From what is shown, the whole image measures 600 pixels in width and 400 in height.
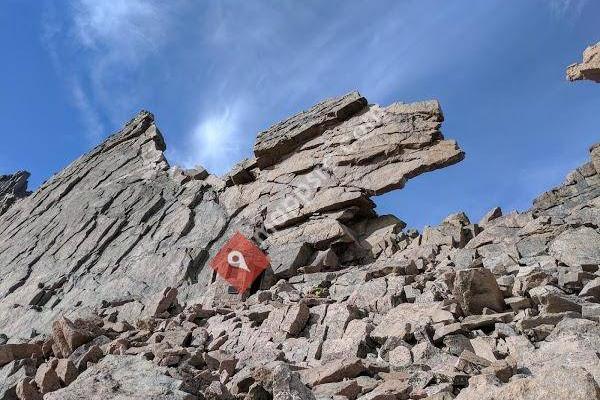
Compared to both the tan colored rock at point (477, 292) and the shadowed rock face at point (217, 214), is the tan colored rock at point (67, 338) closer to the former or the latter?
the shadowed rock face at point (217, 214)

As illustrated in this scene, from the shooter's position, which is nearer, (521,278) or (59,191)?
(521,278)

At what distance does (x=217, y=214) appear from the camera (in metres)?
27.7

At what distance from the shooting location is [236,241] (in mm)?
24172

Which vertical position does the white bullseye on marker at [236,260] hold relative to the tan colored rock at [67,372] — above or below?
above

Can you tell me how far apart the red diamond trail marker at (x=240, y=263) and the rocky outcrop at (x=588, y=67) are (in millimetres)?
14564

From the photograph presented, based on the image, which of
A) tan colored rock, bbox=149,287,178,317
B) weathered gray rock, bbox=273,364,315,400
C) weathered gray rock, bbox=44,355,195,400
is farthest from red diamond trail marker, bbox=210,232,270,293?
weathered gray rock, bbox=273,364,315,400

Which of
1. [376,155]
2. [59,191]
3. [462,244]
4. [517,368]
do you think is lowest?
[517,368]

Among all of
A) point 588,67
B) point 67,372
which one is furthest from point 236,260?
point 588,67

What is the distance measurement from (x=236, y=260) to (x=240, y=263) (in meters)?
0.38

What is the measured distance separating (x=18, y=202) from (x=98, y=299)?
25610mm

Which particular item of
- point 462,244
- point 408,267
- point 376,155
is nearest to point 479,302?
point 408,267

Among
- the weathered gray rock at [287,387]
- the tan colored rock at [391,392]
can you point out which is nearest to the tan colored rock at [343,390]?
the tan colored rock at [391,392]

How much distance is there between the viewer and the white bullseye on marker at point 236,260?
69.8 feet

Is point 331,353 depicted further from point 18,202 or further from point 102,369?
point 18,202
